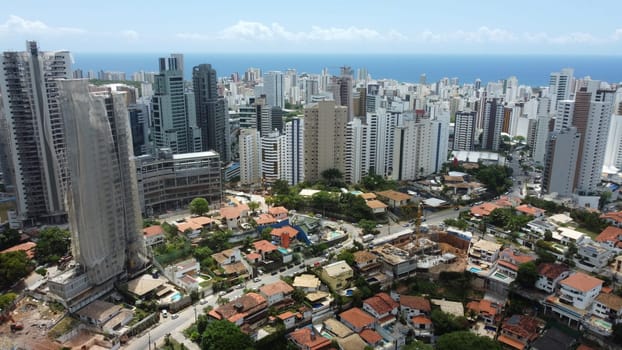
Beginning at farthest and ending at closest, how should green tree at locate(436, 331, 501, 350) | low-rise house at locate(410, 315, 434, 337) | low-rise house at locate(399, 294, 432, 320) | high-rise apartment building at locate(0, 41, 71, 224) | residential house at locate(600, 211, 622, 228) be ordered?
residential house at locate(600, 211, 622, 228) < high-rise apartment building at locate(0, 41, 71, 224) < low-rise house at locate(399, 294, 432, 320) < low-rise house at locate(410, 315, 434, 337) < green tree at locate(436, 331, 501, 350)

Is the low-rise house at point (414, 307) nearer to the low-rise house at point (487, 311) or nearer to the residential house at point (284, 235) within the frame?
the low-rise house at point (487, 311)

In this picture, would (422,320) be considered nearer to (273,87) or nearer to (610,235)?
(610,235)

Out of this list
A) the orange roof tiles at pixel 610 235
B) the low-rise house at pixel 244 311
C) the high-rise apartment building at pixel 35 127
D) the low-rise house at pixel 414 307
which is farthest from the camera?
the high-rise apartment building at pixel 35 127

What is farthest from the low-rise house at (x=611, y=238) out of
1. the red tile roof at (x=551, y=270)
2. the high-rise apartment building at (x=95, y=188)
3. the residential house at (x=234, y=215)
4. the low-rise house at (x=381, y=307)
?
the high-rise apartment building at (x=95, y=188)

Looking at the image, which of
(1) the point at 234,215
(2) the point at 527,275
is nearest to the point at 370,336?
(2) the point at 527,275

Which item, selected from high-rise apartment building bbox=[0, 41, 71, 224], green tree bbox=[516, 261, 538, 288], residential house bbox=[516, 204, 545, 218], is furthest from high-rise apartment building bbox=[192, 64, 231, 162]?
green tree bbox=[516, 261, 538, 288]

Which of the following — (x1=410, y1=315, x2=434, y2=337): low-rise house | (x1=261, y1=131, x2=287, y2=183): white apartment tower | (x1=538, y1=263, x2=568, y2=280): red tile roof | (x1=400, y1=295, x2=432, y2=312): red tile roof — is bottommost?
(x1=410, y1=315, x2=434, y2=337): low-rise house

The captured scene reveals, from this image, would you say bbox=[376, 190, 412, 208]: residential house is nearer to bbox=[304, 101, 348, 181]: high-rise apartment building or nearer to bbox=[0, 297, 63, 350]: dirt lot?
bbox=[304, 101, 348, 181]: high-rise apartment building
